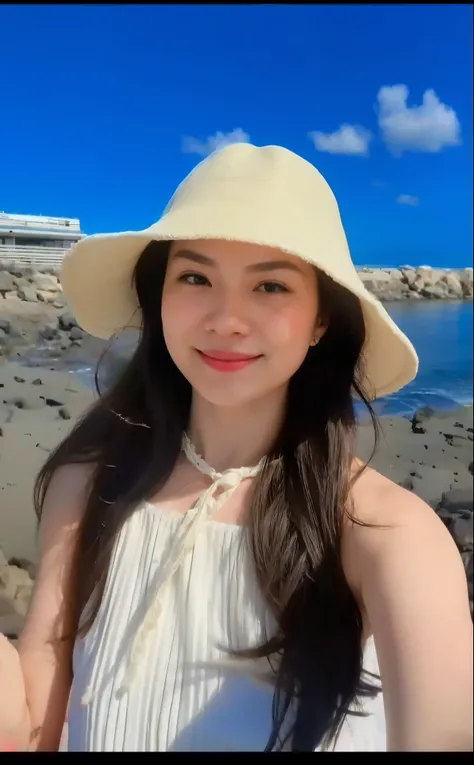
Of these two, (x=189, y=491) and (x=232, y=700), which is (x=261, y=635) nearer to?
(x=232, y=700)

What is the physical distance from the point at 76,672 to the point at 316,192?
69 centimetres

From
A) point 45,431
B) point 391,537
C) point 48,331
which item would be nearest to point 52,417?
point 45,431

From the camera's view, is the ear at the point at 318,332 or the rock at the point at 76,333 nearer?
the ear at the point at 318,332

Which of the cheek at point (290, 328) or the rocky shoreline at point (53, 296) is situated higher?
the rocky shoreline at point (53, 296)

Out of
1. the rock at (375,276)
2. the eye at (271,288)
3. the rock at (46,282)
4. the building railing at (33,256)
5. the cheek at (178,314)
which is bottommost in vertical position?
the cheek at (178,314)

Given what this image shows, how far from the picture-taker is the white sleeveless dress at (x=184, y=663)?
710 mm

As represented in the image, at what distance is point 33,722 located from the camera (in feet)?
2.61

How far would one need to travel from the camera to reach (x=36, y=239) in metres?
0.93

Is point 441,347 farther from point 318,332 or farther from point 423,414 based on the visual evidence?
Result: point 318,332

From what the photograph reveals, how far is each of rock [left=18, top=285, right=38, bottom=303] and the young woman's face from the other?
34cm

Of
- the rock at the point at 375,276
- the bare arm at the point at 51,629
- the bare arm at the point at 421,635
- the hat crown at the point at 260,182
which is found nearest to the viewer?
the bare arm at the point at 421,635

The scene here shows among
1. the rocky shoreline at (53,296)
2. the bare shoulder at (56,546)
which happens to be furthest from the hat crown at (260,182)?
the bare shoulder at (56,546)

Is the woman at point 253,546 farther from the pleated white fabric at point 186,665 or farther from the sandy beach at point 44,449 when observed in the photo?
the sandy beach at point 44,449

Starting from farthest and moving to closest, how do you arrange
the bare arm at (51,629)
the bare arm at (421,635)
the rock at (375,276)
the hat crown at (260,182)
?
1. the rock at (375,276)
2. the bare arm at (51,629)
3. the hat crown at (260,182)
4. the bare arm at (421,635)
